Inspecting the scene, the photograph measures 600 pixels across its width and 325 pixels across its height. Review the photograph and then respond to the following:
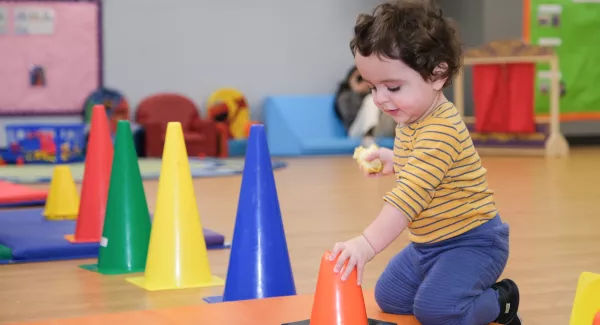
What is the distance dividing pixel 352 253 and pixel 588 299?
1.25 feet

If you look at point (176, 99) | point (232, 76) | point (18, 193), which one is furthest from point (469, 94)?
point (18, 193)

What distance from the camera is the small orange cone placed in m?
1.51

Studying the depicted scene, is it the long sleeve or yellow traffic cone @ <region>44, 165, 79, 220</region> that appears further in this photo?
yellow traffic cone @ <region>44, 165, 79, 220</region>

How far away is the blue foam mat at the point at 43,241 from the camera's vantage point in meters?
2.57

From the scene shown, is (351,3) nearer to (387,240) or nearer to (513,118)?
(513,118)

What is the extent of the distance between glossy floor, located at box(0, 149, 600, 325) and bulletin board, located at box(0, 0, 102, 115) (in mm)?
2705

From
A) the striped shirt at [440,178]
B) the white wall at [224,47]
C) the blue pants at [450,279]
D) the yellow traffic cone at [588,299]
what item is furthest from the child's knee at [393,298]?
the white wall at [224,47]

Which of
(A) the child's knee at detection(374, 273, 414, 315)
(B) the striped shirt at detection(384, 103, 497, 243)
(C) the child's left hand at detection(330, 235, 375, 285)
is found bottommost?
(A) the child's knee at detection(374, 273, 414, 315)

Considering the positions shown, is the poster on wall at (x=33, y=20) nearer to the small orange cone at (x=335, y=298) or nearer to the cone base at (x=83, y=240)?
the cone base at (x=83, y=240)

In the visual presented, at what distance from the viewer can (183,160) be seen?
226cm

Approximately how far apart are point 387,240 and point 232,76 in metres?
6.55

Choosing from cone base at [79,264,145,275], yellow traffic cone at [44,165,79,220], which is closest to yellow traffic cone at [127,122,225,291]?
cone base at [79,264,145,275]

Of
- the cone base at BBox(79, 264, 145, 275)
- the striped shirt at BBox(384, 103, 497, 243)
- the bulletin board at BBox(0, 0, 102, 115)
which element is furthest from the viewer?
the bulletin board at BBox(0, 0, 102, 115)

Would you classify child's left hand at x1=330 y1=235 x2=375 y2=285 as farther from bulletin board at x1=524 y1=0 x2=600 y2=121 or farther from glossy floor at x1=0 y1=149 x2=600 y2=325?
bulletin board at x1=524 y1=0 x2=600 y2=121
